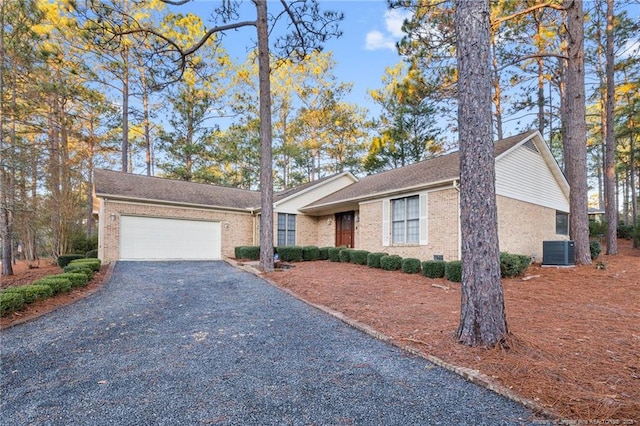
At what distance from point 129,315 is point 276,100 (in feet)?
62.6

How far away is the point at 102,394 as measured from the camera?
8.88ft

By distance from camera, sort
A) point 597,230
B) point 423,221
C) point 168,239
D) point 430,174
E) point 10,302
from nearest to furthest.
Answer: point 10,302
point 423,221
point 430,174
point 168,239
point 597,230

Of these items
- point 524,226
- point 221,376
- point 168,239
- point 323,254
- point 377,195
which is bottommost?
point 221,376

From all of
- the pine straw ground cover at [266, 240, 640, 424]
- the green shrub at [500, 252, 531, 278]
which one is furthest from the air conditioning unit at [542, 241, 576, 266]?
the green shrub at [500, 252, 531, 278]

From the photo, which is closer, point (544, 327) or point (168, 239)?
point (544, 327)

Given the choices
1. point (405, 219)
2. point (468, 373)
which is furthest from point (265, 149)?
point (468, 373)

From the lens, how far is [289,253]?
42.9 feet

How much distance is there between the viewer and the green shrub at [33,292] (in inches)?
215

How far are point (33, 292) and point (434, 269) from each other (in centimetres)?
861

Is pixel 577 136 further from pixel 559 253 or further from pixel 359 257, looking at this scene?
pixel 359 257

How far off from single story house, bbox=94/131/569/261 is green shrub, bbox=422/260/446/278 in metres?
1.13

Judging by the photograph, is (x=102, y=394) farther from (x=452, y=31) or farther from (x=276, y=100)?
(x=276, y=100)

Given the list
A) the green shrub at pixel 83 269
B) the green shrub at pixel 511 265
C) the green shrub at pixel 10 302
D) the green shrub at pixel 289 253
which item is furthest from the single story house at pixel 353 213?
the green shrub at pixel 10 302

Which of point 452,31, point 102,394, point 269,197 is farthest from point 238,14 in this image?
point 102,394
